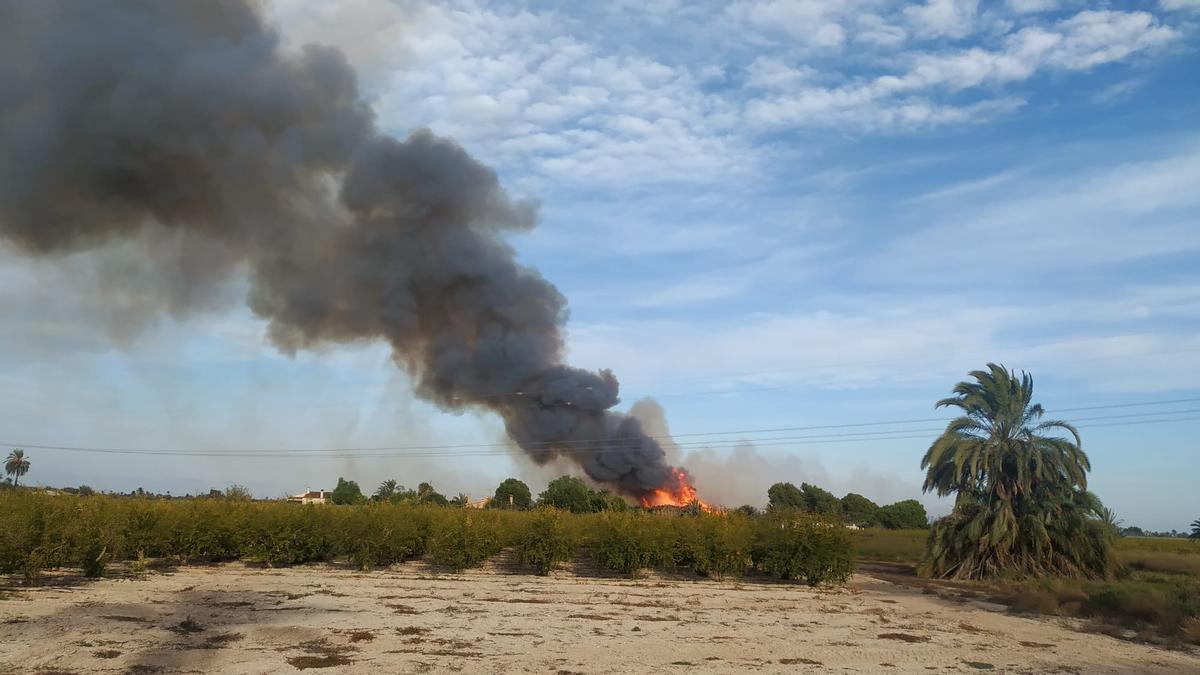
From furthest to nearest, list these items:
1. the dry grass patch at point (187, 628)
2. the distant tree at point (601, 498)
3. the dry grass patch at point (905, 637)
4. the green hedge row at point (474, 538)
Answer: the distant tree at point (601, 498) → the green hedge row at point (474, 538) → the dry grass patch at point (905, 637) → the dry grass patch at point (187, 628)

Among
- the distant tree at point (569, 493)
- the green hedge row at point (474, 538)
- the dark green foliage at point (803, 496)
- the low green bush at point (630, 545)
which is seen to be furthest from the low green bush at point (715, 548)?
the dark green foliage at point (803, 496)

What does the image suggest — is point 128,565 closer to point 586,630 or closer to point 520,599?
point 520,599

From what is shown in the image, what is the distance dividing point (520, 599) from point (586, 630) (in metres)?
4.28

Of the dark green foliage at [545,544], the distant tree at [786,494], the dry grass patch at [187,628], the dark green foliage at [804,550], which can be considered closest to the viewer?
the dry grass patch at [187,628]

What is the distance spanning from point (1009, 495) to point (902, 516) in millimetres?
66606

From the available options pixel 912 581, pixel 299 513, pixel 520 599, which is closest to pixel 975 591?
pixel 912 581


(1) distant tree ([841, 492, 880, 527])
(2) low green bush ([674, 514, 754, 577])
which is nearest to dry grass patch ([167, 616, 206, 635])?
(2) low green bush ([674, 514, 754, 577])

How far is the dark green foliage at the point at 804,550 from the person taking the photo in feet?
73.2

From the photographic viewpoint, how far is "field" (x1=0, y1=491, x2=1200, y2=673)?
11.2 m

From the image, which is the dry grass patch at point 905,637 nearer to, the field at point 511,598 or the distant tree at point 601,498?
the field at point 511,598

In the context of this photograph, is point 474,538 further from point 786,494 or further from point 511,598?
point 786,494

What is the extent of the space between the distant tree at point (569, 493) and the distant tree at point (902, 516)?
2125 inches

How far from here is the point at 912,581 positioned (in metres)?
25.6

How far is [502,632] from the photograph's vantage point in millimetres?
12922
